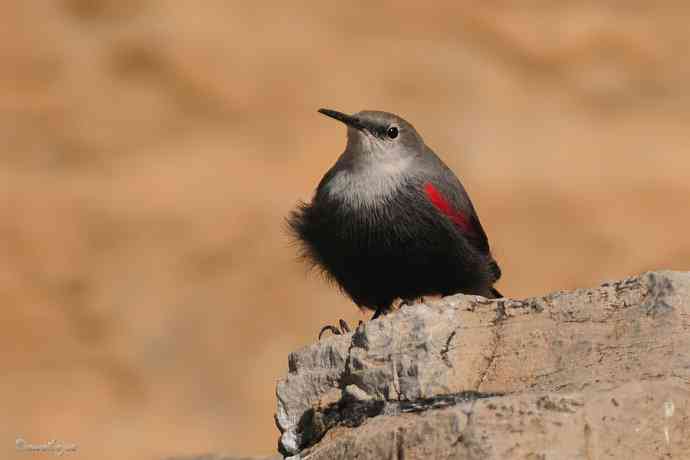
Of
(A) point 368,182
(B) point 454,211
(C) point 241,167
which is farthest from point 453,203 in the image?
(C) point 241,167

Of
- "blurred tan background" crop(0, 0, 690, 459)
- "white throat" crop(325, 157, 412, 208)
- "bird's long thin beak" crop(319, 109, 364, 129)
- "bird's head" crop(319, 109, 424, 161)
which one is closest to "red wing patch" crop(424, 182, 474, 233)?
"white throat" crop(325, 157, 412, 208)

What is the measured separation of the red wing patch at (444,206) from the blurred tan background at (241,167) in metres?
3.48

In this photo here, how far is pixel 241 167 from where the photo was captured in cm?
1107

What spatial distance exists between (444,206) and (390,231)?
0.98ft

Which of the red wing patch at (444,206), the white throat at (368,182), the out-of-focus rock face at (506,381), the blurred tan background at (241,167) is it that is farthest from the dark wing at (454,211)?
the blurred tan background at (241,167)

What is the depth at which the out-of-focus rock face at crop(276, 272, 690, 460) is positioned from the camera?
4051mm

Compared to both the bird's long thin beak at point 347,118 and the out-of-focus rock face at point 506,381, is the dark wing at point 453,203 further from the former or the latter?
the out-of-focus rock face at point 506,381

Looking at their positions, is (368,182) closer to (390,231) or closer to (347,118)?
(390,231)

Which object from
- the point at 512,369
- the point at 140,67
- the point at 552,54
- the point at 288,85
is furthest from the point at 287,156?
the point at 512,369

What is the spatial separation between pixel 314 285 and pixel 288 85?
156 cm

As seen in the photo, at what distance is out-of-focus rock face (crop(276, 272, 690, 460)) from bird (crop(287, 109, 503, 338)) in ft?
5.05

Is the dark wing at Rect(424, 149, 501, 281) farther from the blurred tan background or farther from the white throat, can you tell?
the blurred tan background

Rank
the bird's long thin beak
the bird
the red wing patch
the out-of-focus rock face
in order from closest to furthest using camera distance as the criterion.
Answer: the out-of-focus rock face < the bird < the red wing patch < the bird's long thin beak

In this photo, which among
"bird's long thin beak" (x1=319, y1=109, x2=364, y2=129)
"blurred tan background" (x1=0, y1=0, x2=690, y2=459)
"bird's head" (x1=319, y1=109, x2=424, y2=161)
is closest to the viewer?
"bird's head" (x1=319, y1=109, x2=424, y2=161)
